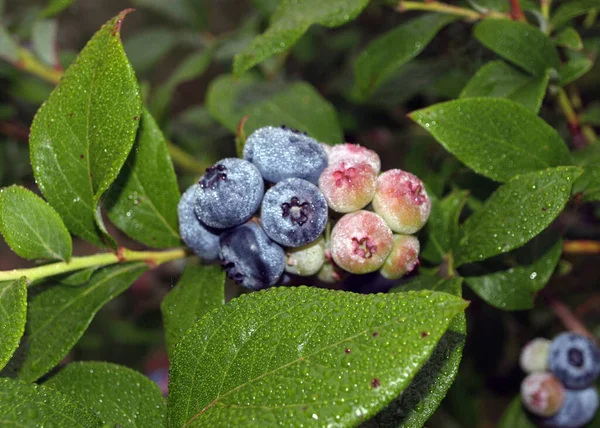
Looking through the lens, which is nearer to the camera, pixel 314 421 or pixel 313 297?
pixel 314 421

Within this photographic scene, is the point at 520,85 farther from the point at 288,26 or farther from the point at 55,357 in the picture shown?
the point at 55,357

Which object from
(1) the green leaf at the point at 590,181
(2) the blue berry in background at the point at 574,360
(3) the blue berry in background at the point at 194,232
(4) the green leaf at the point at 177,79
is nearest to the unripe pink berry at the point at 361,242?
(3) the blue berry in background at the point at 194,232

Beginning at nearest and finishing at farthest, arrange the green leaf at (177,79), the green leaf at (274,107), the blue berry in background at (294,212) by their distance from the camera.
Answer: the blue berry in background at (294,212) < the green leaf at (274,107) < the green leaf at (177,79)

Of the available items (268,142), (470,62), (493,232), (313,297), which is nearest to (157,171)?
(268,142)

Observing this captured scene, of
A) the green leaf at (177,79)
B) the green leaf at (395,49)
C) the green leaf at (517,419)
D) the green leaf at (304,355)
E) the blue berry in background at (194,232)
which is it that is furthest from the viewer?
the green leaf at (177,79)

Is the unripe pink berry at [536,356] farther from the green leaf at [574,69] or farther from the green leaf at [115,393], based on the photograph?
the green leaf at [115,393]

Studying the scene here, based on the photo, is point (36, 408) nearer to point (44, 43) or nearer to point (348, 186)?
point (348, 186)

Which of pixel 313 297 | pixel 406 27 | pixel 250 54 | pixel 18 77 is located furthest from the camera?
pixel 18 77
